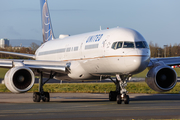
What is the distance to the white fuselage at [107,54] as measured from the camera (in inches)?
706

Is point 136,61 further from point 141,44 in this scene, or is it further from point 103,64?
point 103,64

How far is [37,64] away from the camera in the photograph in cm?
2216

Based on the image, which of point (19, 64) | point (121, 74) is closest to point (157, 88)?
point (121, 74)

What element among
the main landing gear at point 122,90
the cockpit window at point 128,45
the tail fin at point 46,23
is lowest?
the main landing gear at point 122,90

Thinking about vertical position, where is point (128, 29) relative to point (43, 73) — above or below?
above

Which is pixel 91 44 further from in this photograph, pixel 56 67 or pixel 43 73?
pixel 43 73

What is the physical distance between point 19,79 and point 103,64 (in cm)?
507

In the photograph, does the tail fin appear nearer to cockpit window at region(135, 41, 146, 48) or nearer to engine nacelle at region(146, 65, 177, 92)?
engine nacelle at region(146, 65, 177, 92)

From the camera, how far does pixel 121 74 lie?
19109 millimetres

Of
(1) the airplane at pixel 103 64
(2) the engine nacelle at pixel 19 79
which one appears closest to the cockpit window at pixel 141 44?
(1) the airplane at pixel 103 64

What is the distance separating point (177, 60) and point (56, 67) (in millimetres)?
8289

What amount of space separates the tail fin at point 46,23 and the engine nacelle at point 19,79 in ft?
49.7

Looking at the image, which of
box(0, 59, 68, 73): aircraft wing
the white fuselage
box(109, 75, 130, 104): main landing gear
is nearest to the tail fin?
the white fuselage

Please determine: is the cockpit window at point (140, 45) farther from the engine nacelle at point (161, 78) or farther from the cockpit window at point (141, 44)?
the engine nacelle at point (161, 78)
